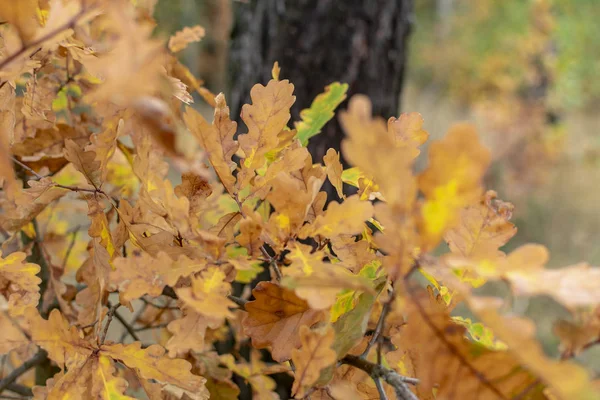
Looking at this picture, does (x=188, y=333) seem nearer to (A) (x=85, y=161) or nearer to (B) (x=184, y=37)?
(A) (x=85, y=161)

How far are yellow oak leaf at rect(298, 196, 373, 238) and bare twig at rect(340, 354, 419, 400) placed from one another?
0.34 feet

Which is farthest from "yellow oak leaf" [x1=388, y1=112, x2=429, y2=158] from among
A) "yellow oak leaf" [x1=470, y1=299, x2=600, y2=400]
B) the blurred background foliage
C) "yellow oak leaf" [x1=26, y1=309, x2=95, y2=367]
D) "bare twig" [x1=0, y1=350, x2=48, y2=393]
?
the blurred background foliage

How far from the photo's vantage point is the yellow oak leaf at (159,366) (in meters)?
0.42

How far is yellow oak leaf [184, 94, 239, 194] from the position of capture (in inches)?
16.2

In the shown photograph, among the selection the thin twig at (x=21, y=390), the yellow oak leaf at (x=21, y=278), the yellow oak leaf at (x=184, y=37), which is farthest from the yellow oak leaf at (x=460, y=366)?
the thin twig at (x=21, y=390)

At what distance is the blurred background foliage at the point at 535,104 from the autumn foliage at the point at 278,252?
4.15 meters

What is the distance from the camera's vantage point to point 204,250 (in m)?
0.41

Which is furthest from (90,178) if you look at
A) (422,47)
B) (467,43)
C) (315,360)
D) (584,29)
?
(422,47)

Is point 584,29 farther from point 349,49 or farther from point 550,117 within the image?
point 349,49

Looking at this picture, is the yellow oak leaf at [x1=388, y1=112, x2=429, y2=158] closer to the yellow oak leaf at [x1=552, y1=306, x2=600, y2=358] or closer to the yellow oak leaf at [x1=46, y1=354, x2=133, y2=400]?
the yellow oak leaf at [x1=552, y1=306, x2=600, y2=358]

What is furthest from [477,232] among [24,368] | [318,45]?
[318,45]

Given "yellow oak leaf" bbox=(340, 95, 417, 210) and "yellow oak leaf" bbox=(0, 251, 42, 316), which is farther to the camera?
"yellow oak leaf" bbox=(0, 251, 42, 316)

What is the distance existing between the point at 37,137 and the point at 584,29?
6.10 metres

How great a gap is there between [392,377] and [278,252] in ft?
0.41
